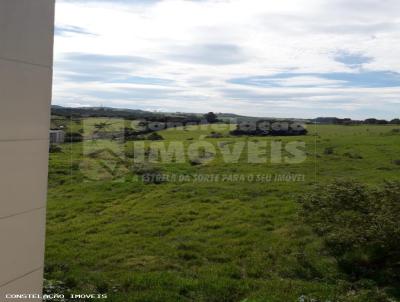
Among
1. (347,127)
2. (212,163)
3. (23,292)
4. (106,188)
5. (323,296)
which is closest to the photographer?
(23,292)

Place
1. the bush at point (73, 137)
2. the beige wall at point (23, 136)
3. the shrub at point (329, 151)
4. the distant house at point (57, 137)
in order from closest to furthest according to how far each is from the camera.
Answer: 1. the beige wall at point (23, 136)
2. the shrub at point (329, 151)
3. the distant house at point (57, 137)
4. the bush at point (73, 137)

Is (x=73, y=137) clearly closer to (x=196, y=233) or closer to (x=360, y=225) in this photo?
(x=196, y=233)

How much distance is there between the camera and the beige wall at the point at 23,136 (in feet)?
10.3

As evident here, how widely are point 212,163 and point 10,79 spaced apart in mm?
15975

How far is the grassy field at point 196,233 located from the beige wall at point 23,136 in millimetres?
3942

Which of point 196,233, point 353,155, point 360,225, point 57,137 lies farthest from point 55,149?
point 360,225

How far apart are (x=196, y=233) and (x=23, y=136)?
26.0 ft

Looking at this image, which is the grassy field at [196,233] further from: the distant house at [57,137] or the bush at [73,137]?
the bush at [73,137]

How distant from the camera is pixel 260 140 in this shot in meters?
23.9

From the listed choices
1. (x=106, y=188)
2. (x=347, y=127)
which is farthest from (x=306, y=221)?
(x=347, y=127)

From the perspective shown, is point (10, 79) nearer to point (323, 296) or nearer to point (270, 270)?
point (323, 296)

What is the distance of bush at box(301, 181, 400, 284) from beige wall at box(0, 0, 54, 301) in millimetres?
6632

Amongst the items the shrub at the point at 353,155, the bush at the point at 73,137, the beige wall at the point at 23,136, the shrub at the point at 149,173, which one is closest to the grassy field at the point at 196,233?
the shrub at the point at 353,155

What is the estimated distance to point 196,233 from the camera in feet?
35.6
